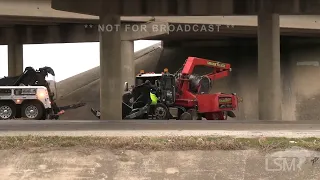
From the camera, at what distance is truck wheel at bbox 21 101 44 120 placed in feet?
77.0

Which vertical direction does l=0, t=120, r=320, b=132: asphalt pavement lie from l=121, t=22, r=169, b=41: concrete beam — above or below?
below

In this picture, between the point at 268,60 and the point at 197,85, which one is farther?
the point at 197,85

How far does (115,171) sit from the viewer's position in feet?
23.9

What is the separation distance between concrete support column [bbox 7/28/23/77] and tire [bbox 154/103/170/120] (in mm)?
26861

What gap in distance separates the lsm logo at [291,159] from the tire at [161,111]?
588 inches

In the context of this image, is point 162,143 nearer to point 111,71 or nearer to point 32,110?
point 111,71

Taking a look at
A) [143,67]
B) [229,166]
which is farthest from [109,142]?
[143,67]

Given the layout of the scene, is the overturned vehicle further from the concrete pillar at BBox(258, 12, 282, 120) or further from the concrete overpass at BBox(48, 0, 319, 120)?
the concrete pillar at BBox(258, 12, 282, 120)

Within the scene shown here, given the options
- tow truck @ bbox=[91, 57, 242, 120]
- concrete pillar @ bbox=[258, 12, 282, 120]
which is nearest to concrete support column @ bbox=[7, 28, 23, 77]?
tow truck @ bbox=[91, 57, 242, 120]

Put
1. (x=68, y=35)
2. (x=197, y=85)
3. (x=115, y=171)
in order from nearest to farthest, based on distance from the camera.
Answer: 1. (x=115, y=171)
2. (x=197, y=85)
3. (x=68, y=35)

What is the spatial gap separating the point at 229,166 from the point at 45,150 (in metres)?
3.22

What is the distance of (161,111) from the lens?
23.0 m

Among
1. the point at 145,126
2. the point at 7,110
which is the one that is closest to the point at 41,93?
the point at 7,110

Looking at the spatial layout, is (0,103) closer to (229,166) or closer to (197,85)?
(197,85)
